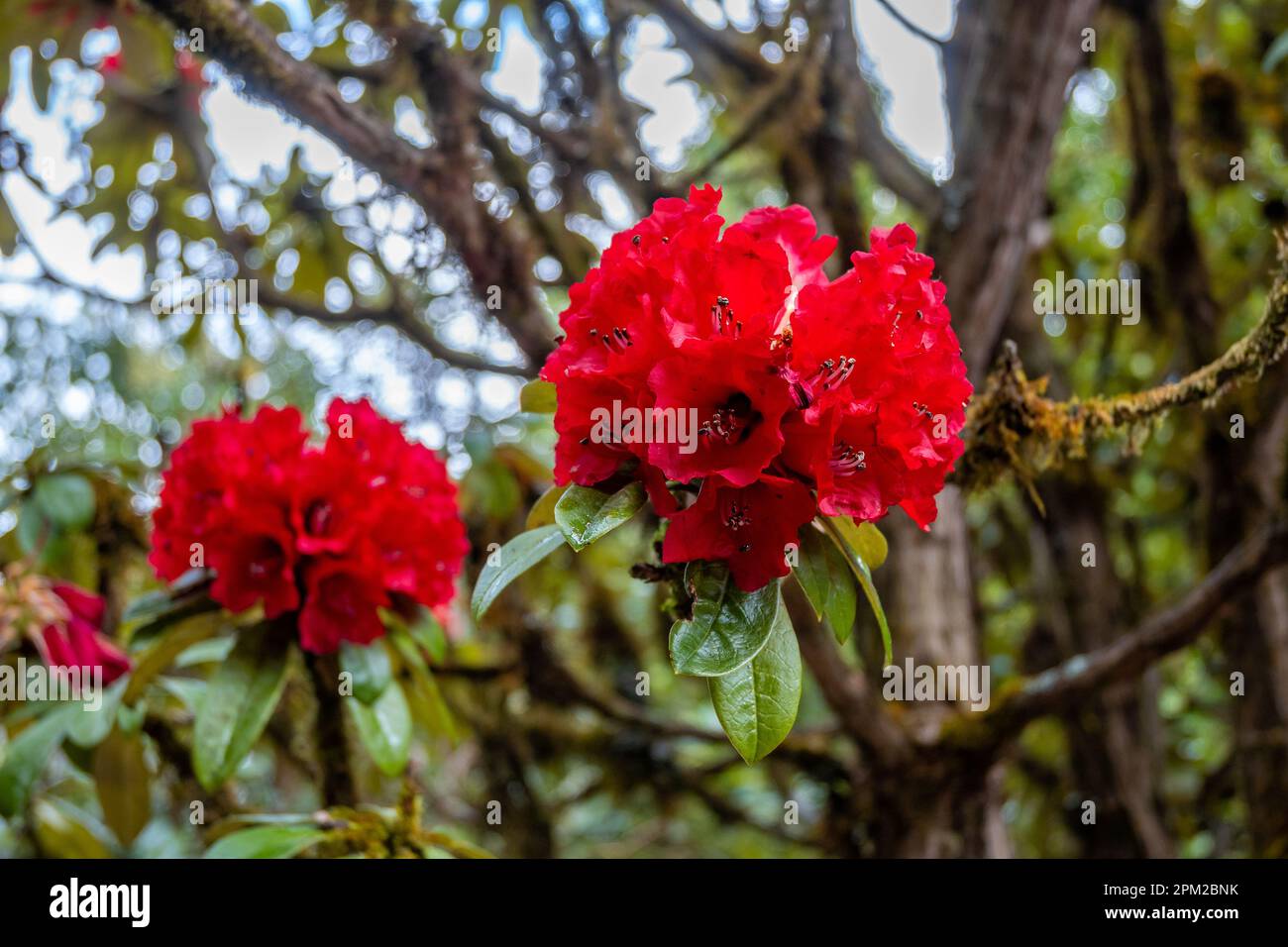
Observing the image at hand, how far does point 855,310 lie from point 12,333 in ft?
8.61

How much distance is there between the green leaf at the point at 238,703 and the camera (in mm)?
1179

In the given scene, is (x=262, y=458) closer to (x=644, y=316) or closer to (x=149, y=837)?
(x=644, y=316)

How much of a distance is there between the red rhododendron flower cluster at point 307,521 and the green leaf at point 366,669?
3 centimetres

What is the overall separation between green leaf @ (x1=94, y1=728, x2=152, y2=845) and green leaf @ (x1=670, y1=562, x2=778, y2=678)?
3.82ft

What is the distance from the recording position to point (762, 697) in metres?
0.79

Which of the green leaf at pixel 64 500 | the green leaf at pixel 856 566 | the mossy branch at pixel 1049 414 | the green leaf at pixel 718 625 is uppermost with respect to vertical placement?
the green leaf at pixel 64 500

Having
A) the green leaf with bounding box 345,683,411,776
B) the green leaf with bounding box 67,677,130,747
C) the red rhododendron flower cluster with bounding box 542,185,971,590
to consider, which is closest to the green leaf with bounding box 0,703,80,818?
the green leaf with bounding box 67,677,130,747

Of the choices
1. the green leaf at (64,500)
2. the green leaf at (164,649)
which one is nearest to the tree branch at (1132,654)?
the green leaf at (164,649)

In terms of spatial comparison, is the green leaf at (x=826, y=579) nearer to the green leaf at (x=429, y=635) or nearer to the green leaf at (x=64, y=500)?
the green leaf at (x=429, y=635)

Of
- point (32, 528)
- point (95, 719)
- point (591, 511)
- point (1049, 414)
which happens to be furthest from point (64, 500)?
point (1049, 414)

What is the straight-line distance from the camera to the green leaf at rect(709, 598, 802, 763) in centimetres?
77

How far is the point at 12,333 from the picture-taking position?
8.70 ft

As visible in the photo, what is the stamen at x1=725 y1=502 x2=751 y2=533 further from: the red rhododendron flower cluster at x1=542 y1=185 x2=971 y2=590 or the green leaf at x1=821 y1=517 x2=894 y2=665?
the green leaf at x1=821 y1=517 x2=894 y2=665

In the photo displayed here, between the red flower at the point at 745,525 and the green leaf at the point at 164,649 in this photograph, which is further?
the green leaf at the point at 164,649
